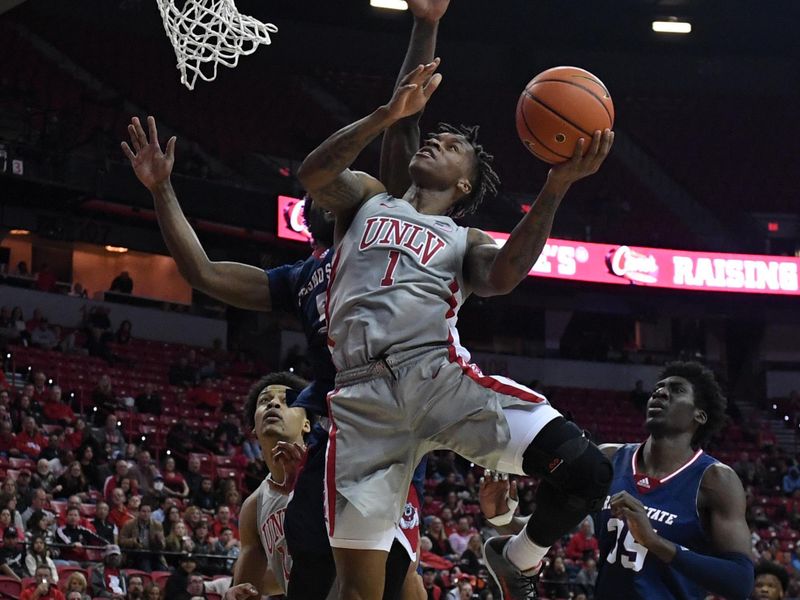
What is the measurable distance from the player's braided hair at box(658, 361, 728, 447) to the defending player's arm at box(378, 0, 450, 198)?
1584mm

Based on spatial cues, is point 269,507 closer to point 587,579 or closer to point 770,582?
point 770,582

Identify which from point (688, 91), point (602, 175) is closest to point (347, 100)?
point (602, 175)

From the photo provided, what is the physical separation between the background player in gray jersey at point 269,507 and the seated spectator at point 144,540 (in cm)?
535

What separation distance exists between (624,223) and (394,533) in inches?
932

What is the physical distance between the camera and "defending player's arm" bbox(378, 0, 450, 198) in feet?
→ 13.8

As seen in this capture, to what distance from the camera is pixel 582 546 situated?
47.8ft

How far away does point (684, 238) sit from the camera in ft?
88.8

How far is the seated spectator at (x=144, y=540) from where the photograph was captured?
10664 mm

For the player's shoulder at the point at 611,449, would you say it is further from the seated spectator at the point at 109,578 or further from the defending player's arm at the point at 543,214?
the seated spectator at the point at 109,578

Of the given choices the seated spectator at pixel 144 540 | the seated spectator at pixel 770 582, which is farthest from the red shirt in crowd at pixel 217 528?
the seated spectator at pixel 770 582

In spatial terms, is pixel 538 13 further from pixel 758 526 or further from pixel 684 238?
pixel 758 526

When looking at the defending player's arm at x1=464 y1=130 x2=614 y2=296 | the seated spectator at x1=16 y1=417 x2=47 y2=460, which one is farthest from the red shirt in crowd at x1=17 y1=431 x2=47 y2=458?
the defending player's arm at x1=464 y1=130 x2=614 y2=296

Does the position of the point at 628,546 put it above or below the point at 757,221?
below

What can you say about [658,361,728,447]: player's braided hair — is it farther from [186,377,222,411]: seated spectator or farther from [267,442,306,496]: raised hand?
[186,377,222,411]: seated spectator
